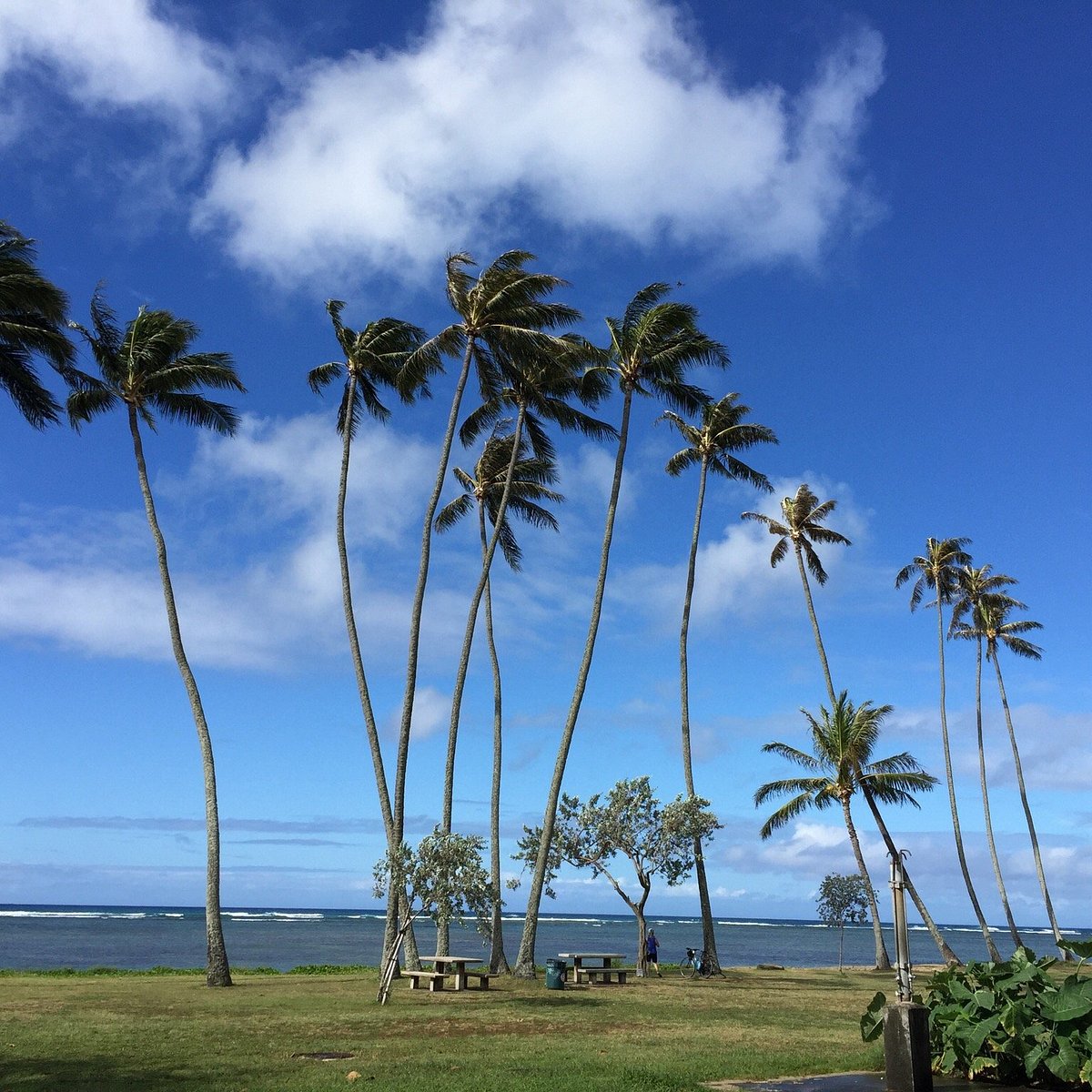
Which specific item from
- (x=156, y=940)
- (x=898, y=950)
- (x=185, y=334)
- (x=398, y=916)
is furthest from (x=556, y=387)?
(x=156, y=940)

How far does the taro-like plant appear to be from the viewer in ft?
32.8

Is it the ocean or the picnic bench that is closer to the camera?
the picnic bench

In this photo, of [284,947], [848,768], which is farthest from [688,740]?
[284,947]

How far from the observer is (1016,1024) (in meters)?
10.5

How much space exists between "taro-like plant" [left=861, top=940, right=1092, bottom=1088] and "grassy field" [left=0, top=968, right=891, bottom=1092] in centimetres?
126

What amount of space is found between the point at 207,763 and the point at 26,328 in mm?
10742

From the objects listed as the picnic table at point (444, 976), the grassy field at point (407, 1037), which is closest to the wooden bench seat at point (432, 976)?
the picnic table at point (444, 976)

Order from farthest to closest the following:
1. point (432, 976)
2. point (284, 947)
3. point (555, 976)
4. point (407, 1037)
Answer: point (284, 947) < point (555, 976) < point (432, 976) < point (407, 1037)

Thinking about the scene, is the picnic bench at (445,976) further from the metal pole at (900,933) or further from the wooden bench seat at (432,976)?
the metal pole at (900,933)

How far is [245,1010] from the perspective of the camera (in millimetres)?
17922

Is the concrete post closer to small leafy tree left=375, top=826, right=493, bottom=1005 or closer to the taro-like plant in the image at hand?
the taro-like plant

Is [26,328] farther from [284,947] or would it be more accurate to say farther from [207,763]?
[284,947]

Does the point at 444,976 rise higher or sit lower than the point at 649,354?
lower

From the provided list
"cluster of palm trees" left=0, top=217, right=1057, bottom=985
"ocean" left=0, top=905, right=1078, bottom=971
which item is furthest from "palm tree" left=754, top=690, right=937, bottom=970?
"ocean" left=0, top=905, right=1078, bottom=971
